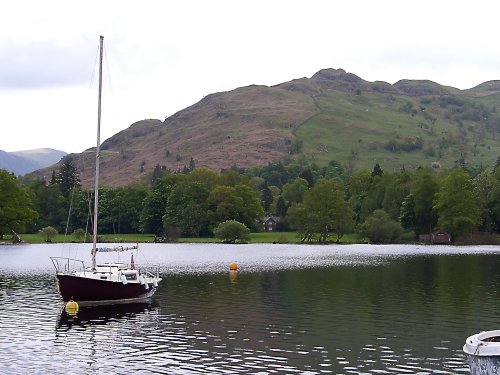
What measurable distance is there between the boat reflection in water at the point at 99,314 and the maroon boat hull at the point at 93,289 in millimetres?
784

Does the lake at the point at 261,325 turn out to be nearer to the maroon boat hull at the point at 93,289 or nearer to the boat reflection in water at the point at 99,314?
the boat reflection in water at the point at 99,314

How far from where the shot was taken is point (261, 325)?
1946 inches

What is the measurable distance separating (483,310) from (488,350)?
2967cm

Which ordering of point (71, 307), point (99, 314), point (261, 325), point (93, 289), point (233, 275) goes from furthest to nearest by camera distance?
point (233, 275)
point (93, 289)
point (71, 307)
point (99, 314)
point (261, 325)

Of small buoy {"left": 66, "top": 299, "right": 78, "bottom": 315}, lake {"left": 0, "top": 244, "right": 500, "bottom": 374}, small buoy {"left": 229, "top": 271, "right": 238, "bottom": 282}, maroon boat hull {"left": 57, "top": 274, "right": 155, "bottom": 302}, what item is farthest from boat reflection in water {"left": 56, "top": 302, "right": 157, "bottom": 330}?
small buoy {"left": 229, "top": 271, "right": 238, "bottom": 282}

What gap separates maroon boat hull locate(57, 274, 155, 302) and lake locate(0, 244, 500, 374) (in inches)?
53.4

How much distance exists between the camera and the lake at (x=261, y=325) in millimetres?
37844

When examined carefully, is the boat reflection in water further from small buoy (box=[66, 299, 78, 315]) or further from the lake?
small buoy (box=[66, 299, 78, 315])

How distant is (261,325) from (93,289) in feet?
58.2

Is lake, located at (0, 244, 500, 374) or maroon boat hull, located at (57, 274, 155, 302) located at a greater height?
maroon boat hull, located at (57, 274, 155, 302)

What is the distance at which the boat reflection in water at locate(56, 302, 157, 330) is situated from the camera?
51812 millimetres

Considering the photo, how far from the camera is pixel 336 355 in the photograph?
39531mm

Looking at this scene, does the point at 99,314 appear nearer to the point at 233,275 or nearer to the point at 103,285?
the point at 103,285

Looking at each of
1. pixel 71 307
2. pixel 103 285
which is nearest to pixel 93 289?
pixel 103 285
